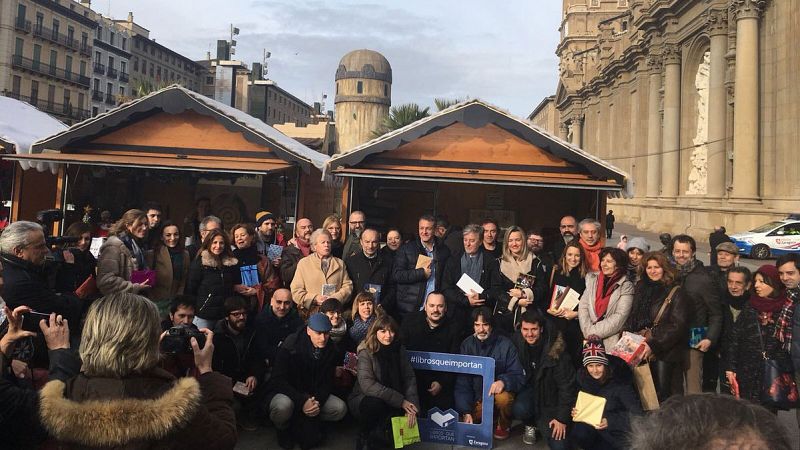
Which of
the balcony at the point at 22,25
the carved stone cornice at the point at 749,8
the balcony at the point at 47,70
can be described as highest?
the balcony at the point at 22,25

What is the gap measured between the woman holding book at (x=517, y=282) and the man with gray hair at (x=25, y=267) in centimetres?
462

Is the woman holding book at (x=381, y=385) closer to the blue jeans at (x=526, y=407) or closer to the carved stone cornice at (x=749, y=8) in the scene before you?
the blue jeans at (x=526, y=407)

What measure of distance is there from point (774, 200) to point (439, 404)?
1014 inches

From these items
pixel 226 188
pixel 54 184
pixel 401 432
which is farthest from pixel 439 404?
pixel 54 184

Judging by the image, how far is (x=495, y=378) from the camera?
5859mm

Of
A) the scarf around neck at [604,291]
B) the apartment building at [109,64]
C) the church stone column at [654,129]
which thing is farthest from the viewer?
the apartment building at [109,64]

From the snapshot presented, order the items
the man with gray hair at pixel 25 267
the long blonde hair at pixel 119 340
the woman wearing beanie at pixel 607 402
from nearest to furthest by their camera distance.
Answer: the long blonde hair at pixel 119 340
the man with gray hair at pixel 25 267
the woman wearing beanie at pixel 607 402

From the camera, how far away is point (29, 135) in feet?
41.6

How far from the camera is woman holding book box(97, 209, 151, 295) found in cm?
574

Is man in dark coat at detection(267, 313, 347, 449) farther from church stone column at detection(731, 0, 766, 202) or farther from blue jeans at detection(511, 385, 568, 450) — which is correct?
church stone column at detection(731, 0, 766, 202)

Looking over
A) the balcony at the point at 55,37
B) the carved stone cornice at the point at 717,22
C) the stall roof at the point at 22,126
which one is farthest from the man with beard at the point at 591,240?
the balcony at the point at 55,37

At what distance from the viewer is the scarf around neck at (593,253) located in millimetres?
6898

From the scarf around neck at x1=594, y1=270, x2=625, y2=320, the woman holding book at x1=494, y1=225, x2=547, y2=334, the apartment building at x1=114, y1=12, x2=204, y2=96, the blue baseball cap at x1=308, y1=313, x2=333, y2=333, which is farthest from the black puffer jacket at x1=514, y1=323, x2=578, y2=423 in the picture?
the apartment building at x1=114, y1=12, x2=204, y2=96

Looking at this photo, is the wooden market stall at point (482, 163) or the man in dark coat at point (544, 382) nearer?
the man in dark coat at point (544, 382)
